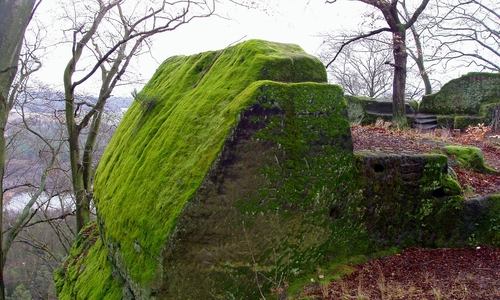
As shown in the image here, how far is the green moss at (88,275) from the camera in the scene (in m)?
4.44

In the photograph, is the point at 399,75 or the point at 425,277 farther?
the point at 399,75

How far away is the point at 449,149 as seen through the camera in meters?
6.45

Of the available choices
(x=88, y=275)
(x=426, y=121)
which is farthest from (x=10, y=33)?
(x=426, y=121)

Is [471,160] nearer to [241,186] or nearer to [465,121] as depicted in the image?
[241,186]

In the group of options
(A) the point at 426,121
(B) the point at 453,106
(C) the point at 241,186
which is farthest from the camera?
(B) the point at 453,106

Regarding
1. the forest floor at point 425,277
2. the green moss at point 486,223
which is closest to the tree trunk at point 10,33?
the forest floor at point 425,277

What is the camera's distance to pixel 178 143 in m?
4.12

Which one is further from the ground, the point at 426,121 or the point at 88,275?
the point at 426,121

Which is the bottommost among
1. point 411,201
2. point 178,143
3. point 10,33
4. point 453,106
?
point 411,201

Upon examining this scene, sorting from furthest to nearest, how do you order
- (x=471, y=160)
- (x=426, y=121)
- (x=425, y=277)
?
(x=426, y=121) < (x=471, y=160) < (x=425, y=277)

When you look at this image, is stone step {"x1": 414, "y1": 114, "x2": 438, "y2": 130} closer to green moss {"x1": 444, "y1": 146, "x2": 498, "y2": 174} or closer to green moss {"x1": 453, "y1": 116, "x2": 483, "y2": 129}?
green moss {"x1": 453, "y1": 116, "x2": 483, "y2": 129}

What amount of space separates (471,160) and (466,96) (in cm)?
813

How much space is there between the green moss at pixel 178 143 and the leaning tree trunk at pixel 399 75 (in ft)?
23.0

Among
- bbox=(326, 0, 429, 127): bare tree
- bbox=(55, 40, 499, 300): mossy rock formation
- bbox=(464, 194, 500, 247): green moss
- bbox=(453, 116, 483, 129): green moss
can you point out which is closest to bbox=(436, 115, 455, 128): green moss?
bbox=(453, 116, 483, 129): green moss
